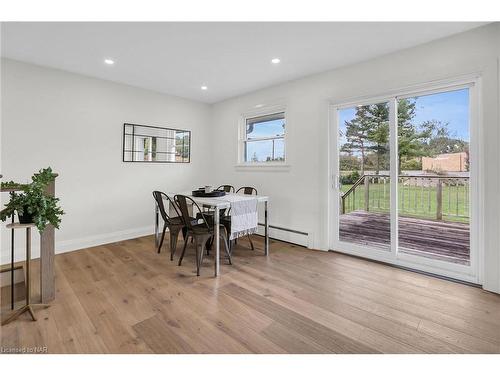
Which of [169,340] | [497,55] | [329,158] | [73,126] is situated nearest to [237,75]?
[329,158]

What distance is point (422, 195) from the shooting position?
3033mm

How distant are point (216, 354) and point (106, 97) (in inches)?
152

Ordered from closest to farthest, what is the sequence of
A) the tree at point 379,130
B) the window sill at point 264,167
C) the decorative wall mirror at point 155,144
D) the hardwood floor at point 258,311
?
1. the hardwood floor at point 258,311
2. the tree at point 379,130
3. the window sill at point 264,167
4. the decorative wall mirror at point 155,144

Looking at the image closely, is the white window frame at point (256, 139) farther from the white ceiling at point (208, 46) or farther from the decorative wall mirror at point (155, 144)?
the decorative wall mirror at point (155, 144)

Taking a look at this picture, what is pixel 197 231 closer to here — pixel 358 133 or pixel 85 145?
pixel 85 145

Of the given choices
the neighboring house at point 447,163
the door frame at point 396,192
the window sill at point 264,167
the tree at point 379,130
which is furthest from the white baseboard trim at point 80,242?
the neighboring house at point 447,163

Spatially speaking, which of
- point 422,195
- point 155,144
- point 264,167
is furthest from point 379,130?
point 155,144

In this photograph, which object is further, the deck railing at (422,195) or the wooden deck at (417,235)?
the wooden deck at (417,235)

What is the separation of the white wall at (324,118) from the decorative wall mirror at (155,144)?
0.73 m

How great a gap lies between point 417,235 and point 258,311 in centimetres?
237

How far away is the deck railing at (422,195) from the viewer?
2.81 metres

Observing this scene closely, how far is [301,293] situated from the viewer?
2369 mm

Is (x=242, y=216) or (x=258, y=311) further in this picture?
(x=242, y=216)
